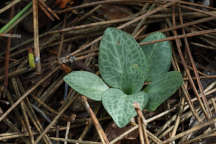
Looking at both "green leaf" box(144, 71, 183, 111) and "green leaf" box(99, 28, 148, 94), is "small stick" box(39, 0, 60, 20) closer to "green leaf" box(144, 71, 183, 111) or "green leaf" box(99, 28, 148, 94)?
"green leaf" box(99, 28, 148, 94)

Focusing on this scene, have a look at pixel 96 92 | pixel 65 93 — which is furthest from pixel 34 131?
pixel 96 92

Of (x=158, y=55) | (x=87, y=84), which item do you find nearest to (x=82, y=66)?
(x=87, y=84)

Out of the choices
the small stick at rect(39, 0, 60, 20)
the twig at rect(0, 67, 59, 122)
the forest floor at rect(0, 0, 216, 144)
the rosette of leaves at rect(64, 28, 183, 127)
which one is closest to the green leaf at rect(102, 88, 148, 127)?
the rosette of leaves at rect(64, 28, 183, 127)

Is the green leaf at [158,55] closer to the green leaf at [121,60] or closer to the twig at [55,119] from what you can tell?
the green leaf at [121,60]

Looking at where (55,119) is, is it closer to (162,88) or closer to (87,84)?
(87,84)

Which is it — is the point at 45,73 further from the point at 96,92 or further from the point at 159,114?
the point at 159,114

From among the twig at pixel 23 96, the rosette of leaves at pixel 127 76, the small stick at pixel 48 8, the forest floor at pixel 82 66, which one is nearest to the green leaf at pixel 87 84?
the rosette of leaves at pixel 127 76

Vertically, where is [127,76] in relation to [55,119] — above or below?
above
